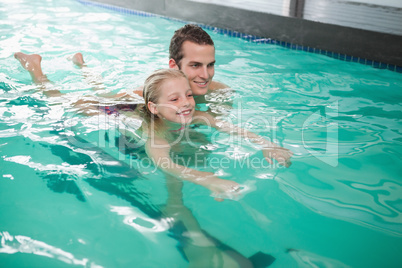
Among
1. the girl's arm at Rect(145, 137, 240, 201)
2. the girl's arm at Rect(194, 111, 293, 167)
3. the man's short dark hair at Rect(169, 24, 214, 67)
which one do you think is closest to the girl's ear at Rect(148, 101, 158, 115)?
the girl's arm at Rect(145, 137, 240, 201)

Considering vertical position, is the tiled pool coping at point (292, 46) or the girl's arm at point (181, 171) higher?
the tiled pool coping at point (292, 46)

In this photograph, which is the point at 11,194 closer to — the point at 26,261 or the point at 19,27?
the point at 26,261

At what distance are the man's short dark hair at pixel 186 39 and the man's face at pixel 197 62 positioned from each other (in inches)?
1.5

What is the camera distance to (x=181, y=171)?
2811 millimetres

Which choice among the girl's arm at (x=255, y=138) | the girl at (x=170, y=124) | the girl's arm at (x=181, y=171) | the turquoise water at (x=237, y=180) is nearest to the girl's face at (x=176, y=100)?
the girl at (x=170, y=124)

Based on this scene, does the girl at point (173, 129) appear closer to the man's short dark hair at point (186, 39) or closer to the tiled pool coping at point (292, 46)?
the man's short dark hair at point (186, 39)

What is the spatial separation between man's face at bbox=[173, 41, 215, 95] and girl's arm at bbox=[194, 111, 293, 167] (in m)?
0.29

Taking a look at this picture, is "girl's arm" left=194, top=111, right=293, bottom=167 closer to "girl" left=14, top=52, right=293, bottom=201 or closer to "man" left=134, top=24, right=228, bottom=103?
"girl" left=14, top=52, right=293, bottom=201

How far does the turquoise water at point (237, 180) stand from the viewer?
2258 mm

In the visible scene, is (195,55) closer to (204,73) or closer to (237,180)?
(204,73)

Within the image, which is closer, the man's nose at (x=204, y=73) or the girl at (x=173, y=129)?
the girl at (x=173, y=129)

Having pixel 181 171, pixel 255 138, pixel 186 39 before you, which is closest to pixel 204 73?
pixel 186 39

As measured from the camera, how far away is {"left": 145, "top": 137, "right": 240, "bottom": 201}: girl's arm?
8.57 feet

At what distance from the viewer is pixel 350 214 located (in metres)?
2.53
